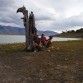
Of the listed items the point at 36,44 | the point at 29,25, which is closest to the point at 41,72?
the point at 36,44

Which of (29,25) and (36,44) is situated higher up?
(29,25)

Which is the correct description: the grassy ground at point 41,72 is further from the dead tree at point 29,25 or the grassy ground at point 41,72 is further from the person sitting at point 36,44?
the dead tree at point 29,25

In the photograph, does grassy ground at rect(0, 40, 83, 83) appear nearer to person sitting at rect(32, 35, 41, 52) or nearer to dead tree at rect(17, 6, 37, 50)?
person sitting at rect(32, 35, 41, 52)

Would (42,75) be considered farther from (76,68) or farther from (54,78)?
(76,68)

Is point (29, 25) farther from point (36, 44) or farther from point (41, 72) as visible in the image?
point (41, 72)

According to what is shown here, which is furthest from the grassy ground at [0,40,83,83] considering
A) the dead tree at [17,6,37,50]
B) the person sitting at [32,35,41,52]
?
the dead tree at [17,6,37,50]

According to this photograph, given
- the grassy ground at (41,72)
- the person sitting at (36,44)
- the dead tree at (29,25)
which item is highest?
the dead tree at (29,25)

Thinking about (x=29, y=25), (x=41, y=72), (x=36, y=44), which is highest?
(x=29, y=25)

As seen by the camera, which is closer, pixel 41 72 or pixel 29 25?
pixel 41 72

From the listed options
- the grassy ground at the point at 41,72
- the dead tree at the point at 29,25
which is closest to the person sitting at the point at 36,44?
the dead tree at the point at 29,25

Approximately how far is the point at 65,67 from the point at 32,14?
11.0 metres

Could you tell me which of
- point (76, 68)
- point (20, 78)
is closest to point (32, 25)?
point (76, 68)

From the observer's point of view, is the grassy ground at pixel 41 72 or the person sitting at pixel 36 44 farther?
the person sitting at pixel 36 44

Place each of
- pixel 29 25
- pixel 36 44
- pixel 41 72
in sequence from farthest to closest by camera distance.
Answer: pixel 29 25 < pixel 36 44 < pixel 41 72
